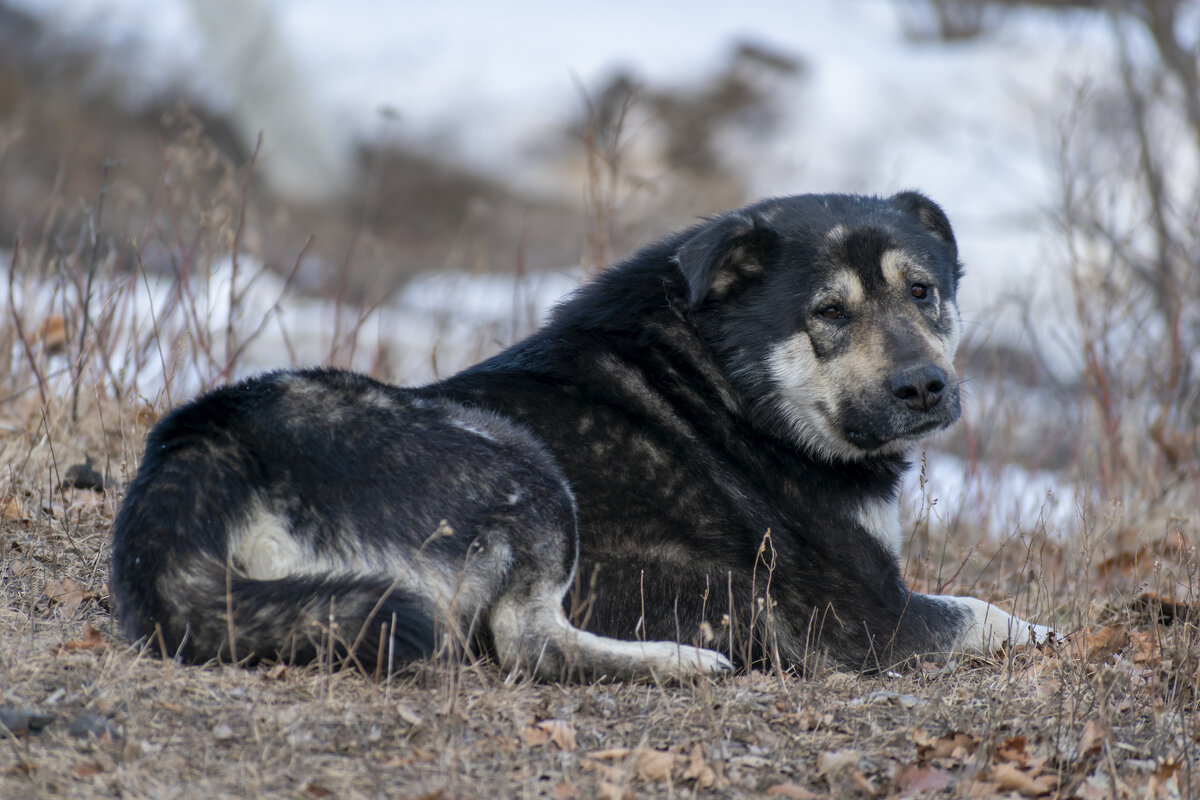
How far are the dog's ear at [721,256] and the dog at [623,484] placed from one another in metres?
0.01

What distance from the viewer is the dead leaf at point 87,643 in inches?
133

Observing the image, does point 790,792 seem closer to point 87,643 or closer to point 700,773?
point 700,773

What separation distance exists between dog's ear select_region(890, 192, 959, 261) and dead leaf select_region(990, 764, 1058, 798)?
2.39 metres

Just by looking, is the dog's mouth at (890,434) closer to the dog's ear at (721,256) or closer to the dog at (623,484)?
the dog at (623,484)

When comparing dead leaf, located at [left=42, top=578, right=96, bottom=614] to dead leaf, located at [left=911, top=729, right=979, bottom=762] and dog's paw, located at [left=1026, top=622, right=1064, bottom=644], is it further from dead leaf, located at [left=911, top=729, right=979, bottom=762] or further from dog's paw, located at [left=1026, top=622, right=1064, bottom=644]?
dog's paw, located at [left=1026, top=622, right=1064, bottom=644]

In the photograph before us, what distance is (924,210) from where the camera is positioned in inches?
184

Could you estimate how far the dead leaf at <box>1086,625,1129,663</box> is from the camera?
411 centimetres

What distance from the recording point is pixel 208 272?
19.3 ft

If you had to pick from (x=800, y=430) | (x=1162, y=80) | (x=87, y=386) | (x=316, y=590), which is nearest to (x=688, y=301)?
(x=800, y=430)

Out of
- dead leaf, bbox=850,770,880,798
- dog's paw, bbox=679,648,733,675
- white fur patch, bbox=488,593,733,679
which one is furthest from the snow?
dead leaf, bbox=850,770,880,798

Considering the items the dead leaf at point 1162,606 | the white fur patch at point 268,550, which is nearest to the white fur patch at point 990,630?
the dead leaf at point 1162,606

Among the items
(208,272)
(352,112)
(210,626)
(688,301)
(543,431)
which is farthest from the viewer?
(352,112)

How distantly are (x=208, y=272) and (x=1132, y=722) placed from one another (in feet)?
15.9

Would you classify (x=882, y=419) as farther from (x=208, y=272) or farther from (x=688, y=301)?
(x=208, y=272)
